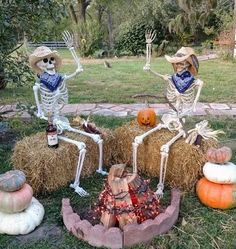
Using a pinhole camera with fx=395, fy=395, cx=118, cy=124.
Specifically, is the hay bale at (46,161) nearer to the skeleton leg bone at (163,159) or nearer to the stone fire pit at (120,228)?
the stone fire pit at (120,228)

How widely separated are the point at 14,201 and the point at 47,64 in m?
1.38

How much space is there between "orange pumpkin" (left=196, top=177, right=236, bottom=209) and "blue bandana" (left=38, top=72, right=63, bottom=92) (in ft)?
5.45

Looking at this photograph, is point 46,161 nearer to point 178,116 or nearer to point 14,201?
point 14,201

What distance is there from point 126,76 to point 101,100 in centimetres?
281

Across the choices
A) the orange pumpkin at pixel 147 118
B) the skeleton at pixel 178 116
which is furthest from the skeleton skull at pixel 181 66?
the orange pumpkin at pixel 147 118

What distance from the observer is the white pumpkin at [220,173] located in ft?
11.0

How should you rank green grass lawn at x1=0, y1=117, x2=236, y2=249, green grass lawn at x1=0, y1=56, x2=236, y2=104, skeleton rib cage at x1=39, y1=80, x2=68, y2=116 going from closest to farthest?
green grass lawn at x1=0, y1=117, x2=236, y2=249 → skeleton rib cage at x1=39, y1=80, x2=68, y2=116 → green grass lawn at x1=0, y1=56, x2=236, y2=104

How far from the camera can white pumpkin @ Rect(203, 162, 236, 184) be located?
3338 mm

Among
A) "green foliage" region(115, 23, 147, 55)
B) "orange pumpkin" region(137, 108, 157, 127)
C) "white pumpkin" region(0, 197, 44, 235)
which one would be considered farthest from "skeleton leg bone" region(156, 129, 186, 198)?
"green foliage" region(115, 23, 147, 55)

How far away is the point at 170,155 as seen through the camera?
3732 millimetres

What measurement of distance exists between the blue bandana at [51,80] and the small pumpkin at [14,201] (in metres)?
1.10

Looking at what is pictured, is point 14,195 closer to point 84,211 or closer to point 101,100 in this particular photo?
point 84,211

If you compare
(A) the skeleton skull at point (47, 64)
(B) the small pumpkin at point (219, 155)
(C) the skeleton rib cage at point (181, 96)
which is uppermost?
(A) the skeleton skull at point (47, 64)

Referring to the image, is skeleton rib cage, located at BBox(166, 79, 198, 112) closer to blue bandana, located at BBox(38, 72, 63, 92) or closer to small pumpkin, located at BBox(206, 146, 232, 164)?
small pumpkin, located at BBox(206, 146, 232, 164)
